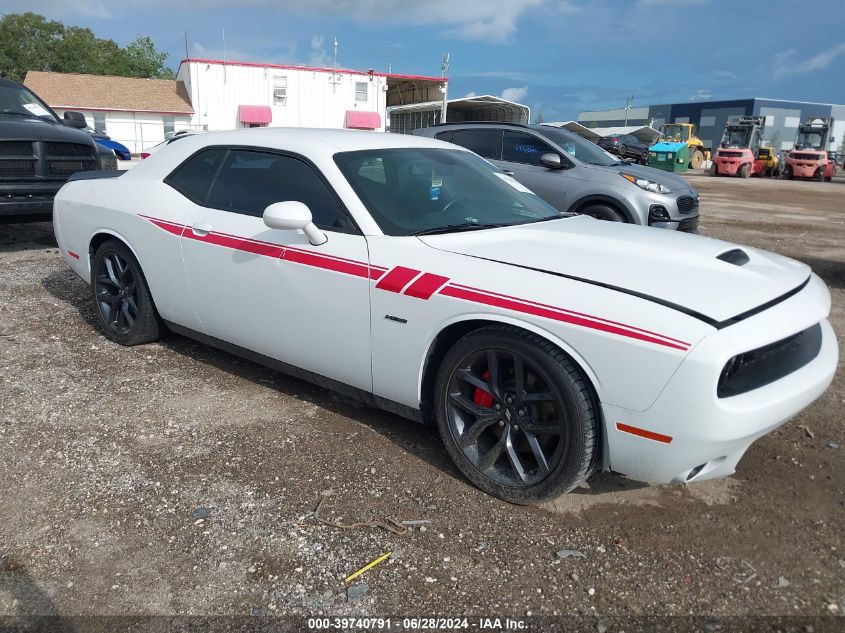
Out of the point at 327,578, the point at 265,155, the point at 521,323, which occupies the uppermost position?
the point at 265,155

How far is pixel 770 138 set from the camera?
78688 mm

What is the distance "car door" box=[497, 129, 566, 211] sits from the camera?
27.3 feet

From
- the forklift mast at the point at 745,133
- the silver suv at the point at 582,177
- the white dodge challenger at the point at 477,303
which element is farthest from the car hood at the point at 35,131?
the forklift mast at the point at 745,133

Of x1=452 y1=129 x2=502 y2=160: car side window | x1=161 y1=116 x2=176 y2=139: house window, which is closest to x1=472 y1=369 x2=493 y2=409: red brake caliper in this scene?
x1=452 y1=129 x2=502 y2=160: car side window

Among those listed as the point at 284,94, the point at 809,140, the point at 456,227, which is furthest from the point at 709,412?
the point at 809,140

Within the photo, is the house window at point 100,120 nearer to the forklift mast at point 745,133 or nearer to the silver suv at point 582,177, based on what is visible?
the silver suv at point 582,177

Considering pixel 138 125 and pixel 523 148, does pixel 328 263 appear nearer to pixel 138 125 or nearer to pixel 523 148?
pixel 523 148

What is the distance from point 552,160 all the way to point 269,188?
17.5 ft

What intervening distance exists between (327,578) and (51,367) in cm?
295

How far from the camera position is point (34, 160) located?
7406 mm

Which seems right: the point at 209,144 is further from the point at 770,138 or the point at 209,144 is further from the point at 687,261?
the point at 770,138

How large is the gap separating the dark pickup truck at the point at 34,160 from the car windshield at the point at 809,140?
42162 mm

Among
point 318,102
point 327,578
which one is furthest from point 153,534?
point 318,102

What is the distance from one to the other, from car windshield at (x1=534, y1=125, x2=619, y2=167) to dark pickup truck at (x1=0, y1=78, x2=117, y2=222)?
19.1ft
